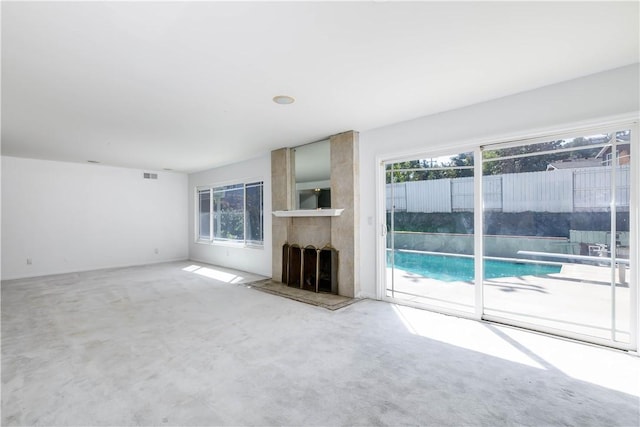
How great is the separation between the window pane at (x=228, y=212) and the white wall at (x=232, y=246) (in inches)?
9.3

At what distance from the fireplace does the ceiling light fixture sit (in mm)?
2363

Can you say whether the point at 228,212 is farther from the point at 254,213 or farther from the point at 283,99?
the point at 283,99

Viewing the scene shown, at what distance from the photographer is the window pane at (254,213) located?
635cm

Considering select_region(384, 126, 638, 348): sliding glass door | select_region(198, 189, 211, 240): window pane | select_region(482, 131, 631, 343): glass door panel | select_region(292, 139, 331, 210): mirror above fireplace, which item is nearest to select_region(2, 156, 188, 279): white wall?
select_region(198, 189, 211, 240): window pane

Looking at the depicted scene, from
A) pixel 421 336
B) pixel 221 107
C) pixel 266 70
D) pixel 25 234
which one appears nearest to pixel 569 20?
pixel 266 70

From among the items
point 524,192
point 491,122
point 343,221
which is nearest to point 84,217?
point 343,221

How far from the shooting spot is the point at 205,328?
3270 millimetres

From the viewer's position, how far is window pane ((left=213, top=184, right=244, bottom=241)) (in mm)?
6965

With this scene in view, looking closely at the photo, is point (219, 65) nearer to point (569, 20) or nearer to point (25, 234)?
point (569, 20)

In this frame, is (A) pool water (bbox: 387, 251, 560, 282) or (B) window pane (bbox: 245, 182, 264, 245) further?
(B) window pane (bbox: 245, 182, 264, 245)

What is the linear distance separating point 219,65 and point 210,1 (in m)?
0.77

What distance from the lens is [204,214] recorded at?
26.8ft

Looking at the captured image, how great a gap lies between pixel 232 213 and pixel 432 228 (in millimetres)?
4904

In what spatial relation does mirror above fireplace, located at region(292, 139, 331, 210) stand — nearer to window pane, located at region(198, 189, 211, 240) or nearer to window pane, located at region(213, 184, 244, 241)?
window pane, located at region(213, 184, 244, 241)
